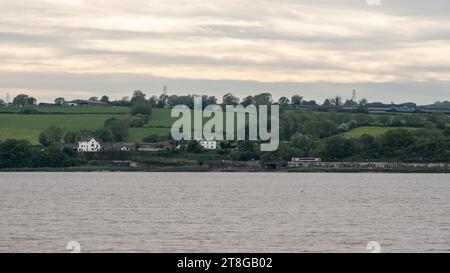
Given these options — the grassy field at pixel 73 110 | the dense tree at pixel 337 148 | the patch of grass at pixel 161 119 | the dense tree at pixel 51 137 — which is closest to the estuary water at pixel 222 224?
the dense tree at pixel 337 148

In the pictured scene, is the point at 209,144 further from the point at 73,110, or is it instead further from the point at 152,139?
the point at 73,110

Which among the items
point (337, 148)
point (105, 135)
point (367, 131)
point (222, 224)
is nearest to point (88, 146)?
point (105, 135)

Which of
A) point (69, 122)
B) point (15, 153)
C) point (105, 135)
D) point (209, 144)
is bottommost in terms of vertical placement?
point (15, 153)

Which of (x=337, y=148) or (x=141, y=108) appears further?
(x=141, y=108)

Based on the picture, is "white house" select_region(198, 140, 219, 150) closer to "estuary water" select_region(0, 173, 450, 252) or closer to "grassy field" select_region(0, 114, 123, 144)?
"grassy field" select_region(0, 114, 123, 144)

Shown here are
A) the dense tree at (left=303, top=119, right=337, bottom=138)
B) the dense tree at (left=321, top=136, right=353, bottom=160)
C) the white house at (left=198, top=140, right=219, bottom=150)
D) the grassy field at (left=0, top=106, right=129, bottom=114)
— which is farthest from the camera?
the grassy field at (left=0, top=106, right=129, bottom=114)

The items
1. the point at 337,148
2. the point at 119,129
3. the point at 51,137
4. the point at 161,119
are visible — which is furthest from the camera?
the point at 161,119

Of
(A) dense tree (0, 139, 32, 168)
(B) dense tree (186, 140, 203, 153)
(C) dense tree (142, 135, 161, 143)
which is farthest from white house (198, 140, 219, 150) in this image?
(A) dense tree (0, 139, 32, 168)

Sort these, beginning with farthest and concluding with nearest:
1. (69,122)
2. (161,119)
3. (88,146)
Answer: (161,119)
(69,122)
(88,146)

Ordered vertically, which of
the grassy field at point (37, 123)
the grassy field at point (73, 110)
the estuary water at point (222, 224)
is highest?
the grassy field at point (73, 110)

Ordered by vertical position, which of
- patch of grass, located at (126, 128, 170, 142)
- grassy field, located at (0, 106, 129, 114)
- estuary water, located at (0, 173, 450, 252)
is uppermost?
grassy field, located at (0, 106, 129, 114)

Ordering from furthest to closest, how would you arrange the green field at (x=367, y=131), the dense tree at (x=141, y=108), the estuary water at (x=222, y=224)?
1. the dense tree at (x=141, y=108)
2. the green field at (x=367, y=131)
3. the estuary water at (x=222, y=224)

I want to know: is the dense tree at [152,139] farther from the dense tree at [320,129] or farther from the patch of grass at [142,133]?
the dense tree at [320,129]
